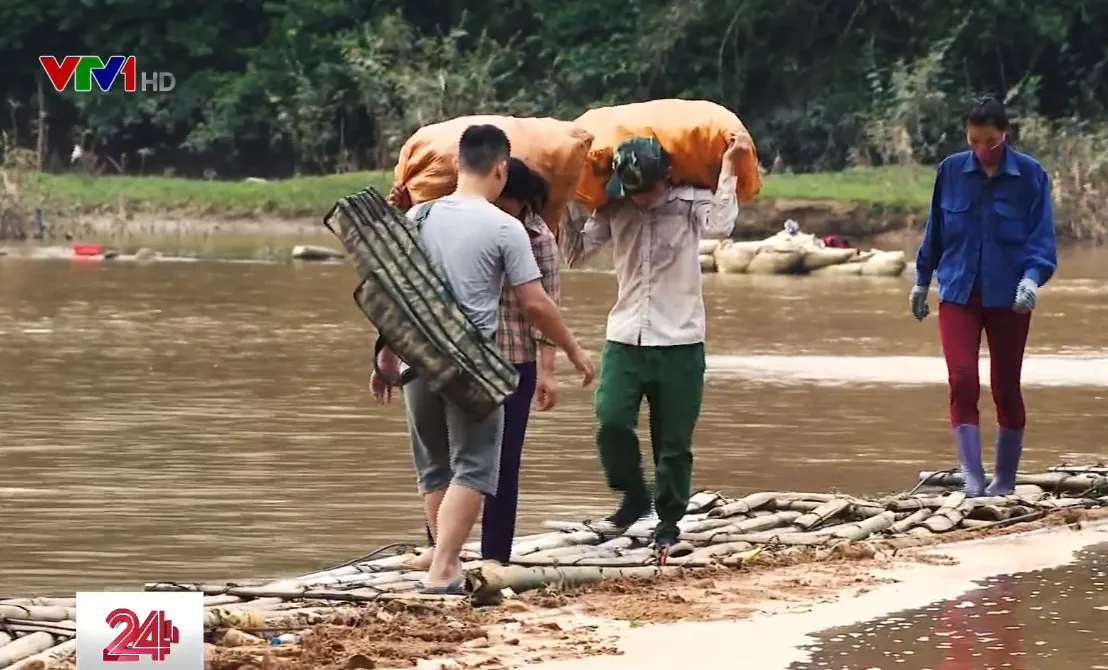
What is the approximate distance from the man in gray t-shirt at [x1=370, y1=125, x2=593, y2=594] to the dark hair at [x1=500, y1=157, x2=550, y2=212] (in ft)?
1.29

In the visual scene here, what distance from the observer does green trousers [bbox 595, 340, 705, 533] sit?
27.5 ft

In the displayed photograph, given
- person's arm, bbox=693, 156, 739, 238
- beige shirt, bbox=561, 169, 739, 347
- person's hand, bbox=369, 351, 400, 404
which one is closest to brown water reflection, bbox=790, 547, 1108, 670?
beige shirt, bbox=561, 169, 739, 347

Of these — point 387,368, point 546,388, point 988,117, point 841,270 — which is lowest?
point 841,270

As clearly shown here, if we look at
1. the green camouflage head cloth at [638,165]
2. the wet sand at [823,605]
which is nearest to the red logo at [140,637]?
the wet sand at [823,605]

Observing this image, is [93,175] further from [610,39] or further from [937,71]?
[937,71]

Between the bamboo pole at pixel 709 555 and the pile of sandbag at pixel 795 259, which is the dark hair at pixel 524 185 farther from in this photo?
the pile of sandbag at pixel 795 259

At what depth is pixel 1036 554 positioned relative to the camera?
8.39 meters

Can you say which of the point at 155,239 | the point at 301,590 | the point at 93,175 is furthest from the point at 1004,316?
the point at 93,175

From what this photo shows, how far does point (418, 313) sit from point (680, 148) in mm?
1535

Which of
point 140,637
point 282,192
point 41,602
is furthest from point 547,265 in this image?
point 282,192

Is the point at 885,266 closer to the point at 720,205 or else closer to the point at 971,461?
the point at 971,461

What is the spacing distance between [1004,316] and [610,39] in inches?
1419

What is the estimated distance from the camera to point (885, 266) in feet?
87.5

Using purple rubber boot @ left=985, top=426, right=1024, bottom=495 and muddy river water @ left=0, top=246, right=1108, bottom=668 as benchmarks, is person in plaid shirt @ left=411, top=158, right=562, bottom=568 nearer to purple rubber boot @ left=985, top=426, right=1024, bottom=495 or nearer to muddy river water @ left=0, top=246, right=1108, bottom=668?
muddy river water @ left=0, top=246, right=1108, bottom=668
